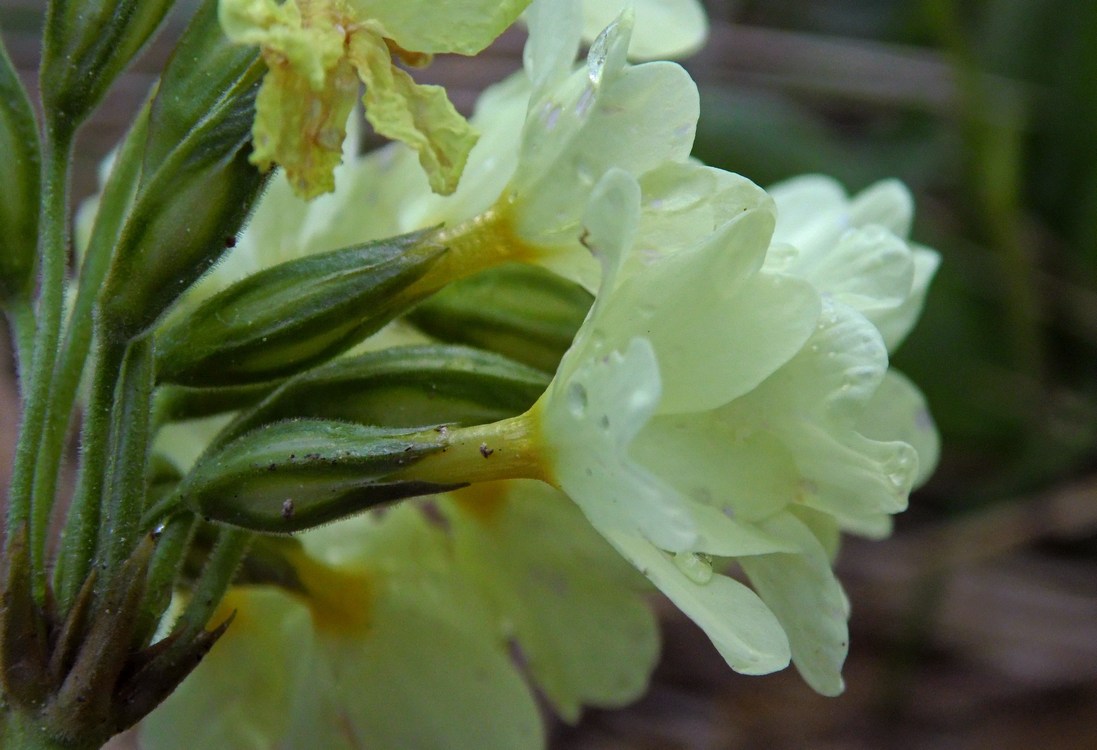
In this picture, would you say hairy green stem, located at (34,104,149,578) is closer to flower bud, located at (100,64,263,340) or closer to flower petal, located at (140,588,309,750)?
flower bud, located at (100,64,263,340)

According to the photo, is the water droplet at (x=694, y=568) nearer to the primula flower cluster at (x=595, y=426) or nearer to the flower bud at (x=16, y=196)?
the primula flower cluster at (x=595, y=426)

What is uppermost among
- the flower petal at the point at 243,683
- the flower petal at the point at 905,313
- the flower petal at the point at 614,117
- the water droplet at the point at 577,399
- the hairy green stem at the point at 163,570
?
the flower petal at the point at 614,117

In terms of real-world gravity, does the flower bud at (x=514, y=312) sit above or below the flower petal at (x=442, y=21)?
below

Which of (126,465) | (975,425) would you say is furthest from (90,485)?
(975,425)

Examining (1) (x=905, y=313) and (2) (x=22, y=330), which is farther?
(1) (x=905, y=313)

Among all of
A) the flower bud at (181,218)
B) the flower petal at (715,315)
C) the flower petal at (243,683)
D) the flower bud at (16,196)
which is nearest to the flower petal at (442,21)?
the flower bud at (181,218)

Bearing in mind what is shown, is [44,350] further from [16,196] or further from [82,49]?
[82,49]
